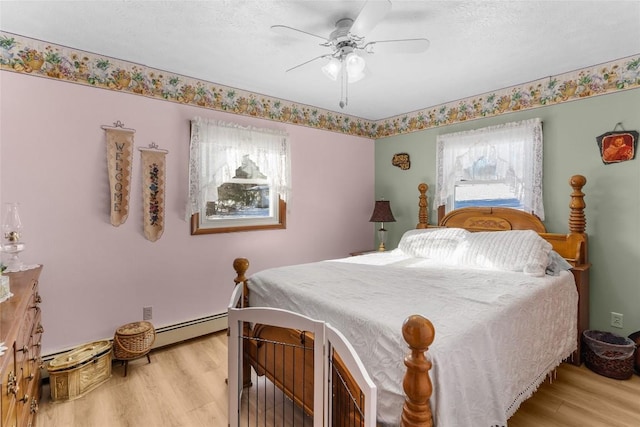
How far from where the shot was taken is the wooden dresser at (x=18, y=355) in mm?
1156

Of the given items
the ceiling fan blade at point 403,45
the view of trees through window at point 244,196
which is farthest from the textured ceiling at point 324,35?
the view of trees through window at point 244,196

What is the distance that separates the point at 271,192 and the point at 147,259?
54.8 inches

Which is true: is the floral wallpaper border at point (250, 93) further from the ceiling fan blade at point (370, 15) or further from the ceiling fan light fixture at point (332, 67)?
the ceiling fan blade at point (370, 15)

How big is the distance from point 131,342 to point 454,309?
2.32m

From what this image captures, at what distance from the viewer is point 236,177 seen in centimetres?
342

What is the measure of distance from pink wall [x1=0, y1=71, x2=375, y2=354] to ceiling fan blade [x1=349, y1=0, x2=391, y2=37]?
1920mm

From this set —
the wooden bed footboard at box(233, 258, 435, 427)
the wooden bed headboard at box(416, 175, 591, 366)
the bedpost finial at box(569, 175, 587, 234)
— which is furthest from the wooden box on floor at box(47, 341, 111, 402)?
the bedpost finial at box(569, 175, 587, 234)

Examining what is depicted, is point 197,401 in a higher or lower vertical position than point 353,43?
lower

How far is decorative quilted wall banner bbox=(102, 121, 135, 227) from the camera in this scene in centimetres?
262

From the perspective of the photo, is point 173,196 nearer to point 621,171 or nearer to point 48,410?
point 48,410

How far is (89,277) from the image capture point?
8.45 feet

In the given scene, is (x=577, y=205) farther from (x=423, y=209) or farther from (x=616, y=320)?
(x=423, y=209)

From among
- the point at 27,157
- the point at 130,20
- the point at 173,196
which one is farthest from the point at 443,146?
the point at 27,157

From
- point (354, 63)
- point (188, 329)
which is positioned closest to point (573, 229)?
point (354, 63)
